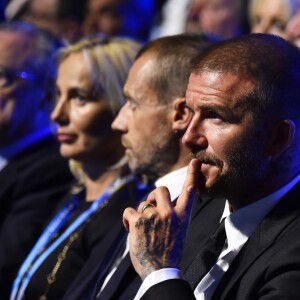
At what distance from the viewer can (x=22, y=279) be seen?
3.38m

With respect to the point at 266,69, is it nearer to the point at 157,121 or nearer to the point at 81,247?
the point at 157,121

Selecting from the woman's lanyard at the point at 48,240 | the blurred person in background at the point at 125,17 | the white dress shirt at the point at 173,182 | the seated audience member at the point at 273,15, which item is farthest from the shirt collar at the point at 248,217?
the blurred person in background at the point at 125,17

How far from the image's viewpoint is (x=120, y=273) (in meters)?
2.70

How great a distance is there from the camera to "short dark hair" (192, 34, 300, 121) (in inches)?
86.0

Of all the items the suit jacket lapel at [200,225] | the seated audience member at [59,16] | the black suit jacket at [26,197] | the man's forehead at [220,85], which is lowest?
the black suit jacket at [26,197]

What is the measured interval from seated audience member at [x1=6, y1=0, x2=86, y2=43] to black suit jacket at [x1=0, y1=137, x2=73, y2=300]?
115 centimetres

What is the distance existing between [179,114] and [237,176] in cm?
69

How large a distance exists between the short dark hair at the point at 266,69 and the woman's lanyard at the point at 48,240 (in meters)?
1.14

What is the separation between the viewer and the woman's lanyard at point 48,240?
131 inches

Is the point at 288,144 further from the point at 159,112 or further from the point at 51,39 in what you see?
the point at 51,39

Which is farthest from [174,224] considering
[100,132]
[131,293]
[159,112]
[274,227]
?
[100,132]

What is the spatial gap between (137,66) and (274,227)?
3.42 feet

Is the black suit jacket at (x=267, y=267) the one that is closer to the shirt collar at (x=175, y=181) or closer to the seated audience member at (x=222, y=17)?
the shirt collar at (x=175, y=181)

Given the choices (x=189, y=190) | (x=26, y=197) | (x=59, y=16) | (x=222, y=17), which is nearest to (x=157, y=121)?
(x=189, y=190)
